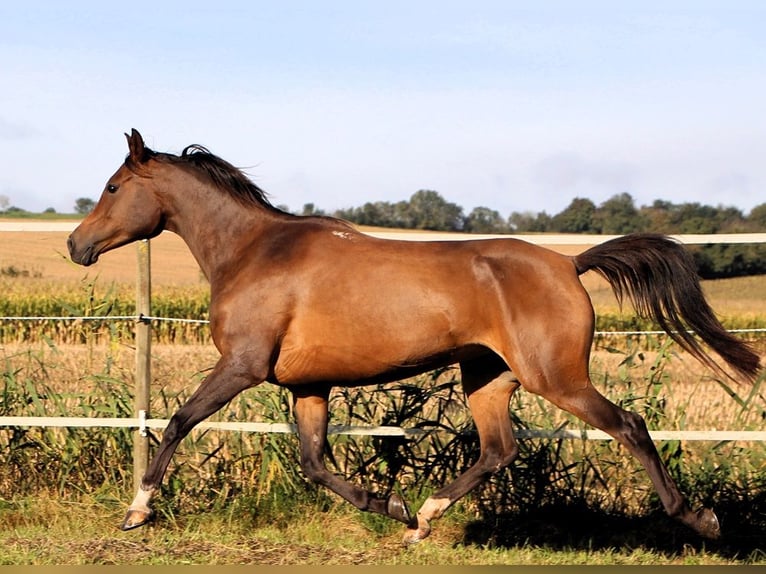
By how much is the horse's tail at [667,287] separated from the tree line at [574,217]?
88.2 feet

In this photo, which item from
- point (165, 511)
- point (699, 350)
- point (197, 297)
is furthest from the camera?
point (197, 297)

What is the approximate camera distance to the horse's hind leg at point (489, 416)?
17.5 ft

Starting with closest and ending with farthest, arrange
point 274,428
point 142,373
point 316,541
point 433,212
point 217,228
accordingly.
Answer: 1. point 217,228
2. point 316,541
3. point 274,428
4. point 142,373
5. point 433,212

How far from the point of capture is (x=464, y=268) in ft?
16.5

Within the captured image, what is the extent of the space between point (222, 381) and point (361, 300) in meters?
0.79

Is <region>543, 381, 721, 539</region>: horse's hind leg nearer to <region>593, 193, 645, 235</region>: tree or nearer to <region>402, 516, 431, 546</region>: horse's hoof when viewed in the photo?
<region>402, 516, 431, 546</region>: horse's hoof

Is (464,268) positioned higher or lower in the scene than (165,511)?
higher

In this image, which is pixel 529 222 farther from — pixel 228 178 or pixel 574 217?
pixel 228 178

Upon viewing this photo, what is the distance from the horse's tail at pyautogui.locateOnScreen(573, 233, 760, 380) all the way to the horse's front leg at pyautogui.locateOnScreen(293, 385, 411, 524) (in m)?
1.53

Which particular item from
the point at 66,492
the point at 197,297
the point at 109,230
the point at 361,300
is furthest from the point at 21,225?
the point at 197,297

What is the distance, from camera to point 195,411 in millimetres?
5020

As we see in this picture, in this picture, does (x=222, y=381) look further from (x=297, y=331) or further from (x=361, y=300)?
(x=361, y=300)

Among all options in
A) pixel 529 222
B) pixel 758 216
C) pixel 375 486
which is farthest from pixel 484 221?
pixel 375 486

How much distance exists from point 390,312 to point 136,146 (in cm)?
168
